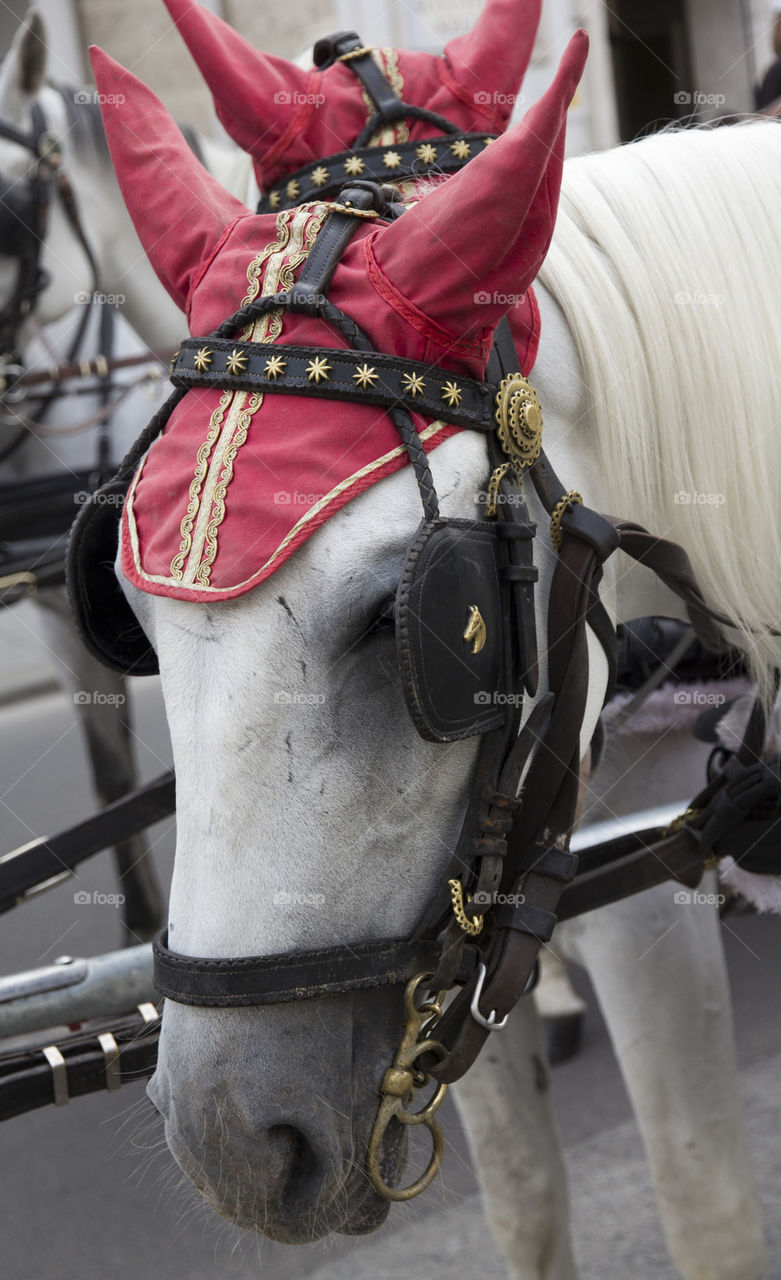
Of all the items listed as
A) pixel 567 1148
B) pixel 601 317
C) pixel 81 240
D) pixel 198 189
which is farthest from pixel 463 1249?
pixel 81 240

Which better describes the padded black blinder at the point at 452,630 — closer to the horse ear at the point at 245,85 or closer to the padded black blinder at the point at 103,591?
the padded black blinder at the point at 103,591

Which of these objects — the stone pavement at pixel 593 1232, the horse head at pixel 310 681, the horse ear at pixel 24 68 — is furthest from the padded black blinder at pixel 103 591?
the horse ear at pixel 24 68

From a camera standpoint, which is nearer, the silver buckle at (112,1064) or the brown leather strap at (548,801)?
the brown leather strap at (548,801)

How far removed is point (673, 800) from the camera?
192 centimetres

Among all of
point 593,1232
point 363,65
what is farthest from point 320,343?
point 593,1232

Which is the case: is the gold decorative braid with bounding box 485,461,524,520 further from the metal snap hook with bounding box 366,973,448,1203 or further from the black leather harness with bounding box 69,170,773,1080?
the metal snap hook with bounding box 366,973,448,1203

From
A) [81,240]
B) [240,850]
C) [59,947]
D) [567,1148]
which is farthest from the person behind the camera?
[59,947]

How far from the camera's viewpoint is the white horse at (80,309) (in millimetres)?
3291

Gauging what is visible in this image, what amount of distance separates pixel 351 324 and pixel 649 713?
103 cm

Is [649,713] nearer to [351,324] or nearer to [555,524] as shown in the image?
[555,524]

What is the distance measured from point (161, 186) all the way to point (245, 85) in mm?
611

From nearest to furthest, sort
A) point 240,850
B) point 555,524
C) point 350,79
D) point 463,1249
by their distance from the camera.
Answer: point 240,850, point 555,524, point 350,79, point 463,1249

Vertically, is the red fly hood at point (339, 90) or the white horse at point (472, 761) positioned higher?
the red fly hood at point (339, 90)

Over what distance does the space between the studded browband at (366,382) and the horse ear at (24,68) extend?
2.61 metres
